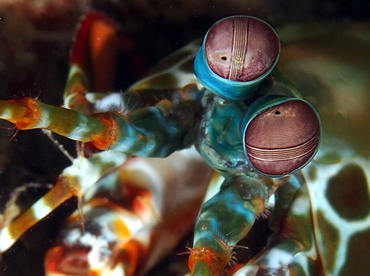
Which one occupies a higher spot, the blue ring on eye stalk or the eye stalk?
the eye stalk

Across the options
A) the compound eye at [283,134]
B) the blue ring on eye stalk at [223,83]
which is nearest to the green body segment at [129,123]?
the blue ring on eye stalk at [223,83]

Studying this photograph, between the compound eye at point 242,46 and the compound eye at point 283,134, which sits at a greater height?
the compound eye at point 242,46

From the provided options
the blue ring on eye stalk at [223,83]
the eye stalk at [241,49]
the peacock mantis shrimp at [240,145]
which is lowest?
the peacock mantis shrimp at [240,145]

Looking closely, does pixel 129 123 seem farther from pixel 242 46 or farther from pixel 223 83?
pixel 242 46

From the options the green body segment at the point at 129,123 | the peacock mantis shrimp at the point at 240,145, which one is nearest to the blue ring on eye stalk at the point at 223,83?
the peacock mantis shrimp at the point at 240,145

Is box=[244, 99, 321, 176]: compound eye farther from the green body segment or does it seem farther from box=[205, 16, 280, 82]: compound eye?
the green body segment

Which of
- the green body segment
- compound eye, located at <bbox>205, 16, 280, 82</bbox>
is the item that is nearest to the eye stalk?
compound eye, located at <bbox>205, 16, 280, 82</bbox>

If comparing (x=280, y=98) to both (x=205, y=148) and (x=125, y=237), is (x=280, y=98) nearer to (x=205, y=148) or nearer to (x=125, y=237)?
(x=205, y=148)

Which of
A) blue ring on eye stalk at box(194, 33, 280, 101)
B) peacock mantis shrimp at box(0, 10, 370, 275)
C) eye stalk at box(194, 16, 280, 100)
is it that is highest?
eye stalk at box(194, 16, 280, 100)

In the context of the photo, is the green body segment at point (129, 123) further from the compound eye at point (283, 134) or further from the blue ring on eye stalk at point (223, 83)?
the compound eye at point (283, 134)

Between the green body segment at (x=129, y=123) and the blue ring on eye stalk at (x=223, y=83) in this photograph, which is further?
the blue ring on eye stalk at (x=223, y=83)
